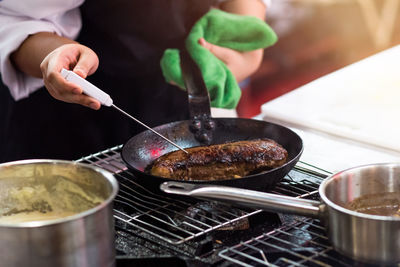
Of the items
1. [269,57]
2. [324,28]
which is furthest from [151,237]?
[324,28]

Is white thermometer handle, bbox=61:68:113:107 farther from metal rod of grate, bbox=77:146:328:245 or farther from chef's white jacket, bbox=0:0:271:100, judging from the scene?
chef's white jacket, bbox=0:0:271:100

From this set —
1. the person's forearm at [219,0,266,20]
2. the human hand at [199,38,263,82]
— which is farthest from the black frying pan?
the person's forearm at [219,0,266,20]

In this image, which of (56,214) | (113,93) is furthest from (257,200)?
(113,93)

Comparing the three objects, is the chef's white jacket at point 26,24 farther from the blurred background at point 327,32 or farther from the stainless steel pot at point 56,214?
the blurred background at point 327,32

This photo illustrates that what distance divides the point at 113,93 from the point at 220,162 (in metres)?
0.80

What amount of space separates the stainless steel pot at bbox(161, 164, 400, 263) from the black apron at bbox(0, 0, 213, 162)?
0.98m

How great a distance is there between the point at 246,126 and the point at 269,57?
2.27 metres

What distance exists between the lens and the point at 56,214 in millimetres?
1044

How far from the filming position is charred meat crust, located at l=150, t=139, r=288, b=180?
126cm

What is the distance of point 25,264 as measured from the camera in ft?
2.73

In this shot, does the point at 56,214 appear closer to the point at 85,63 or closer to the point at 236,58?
the point at 85,63

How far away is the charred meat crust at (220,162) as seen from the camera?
126 centimetres

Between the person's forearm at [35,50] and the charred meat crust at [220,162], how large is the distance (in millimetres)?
523

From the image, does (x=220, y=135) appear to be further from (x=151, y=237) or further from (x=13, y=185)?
(x=13, y=185)
